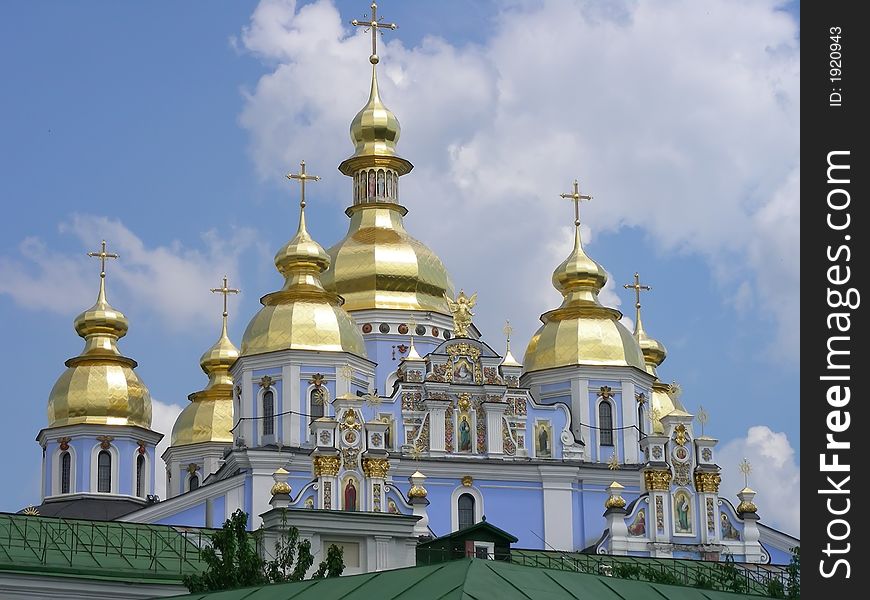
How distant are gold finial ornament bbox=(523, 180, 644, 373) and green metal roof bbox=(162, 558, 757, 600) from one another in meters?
31.4

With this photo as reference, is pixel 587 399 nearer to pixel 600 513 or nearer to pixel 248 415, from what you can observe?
pixel 600 513

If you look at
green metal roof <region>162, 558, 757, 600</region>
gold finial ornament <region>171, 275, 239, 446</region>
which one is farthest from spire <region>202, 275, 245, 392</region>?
green metal roof <region>162, 558, 757, 600</region>

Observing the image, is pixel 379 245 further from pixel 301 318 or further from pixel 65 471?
pixel 65 471

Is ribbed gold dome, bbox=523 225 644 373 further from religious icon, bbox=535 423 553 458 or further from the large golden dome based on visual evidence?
the large golden dome

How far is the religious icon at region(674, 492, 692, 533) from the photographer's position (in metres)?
57.4

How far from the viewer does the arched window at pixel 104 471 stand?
215 ft

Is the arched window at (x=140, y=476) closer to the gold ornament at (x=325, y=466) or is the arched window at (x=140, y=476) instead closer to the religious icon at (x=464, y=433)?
the religious icon at (x=464, y=433)

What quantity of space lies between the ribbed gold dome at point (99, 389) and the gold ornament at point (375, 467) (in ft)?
43.5

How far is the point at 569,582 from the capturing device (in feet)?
90.1

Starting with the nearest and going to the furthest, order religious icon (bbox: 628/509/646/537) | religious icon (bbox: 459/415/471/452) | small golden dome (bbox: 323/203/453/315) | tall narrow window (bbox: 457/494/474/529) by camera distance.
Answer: religious icon (bbox: 628/509/646/537), tall narrow window (bbox: 457/494/474/529), religious icon (bbox: 459/415/471/452), small golden dome (bbox: 323/203/453/315)
